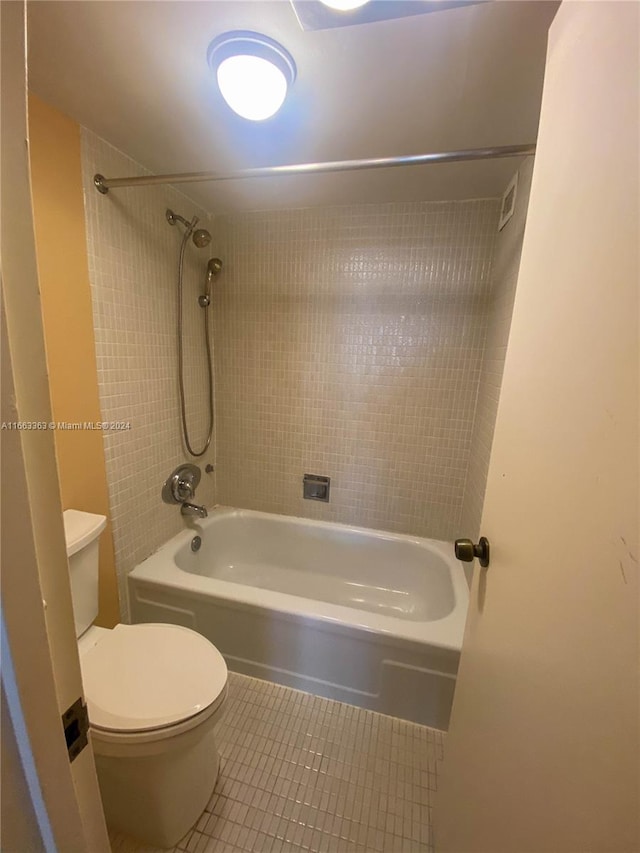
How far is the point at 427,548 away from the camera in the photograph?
6.18ft

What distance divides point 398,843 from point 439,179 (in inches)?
91.4

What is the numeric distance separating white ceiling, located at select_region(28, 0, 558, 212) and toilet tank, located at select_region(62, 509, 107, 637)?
134 centimetres

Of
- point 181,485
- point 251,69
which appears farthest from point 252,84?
point 181,485

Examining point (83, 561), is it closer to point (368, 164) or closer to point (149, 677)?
point (149, 677)

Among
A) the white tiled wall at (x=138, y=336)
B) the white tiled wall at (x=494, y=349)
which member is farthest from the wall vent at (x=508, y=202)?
the white tiled wall at (x=138, y=336)

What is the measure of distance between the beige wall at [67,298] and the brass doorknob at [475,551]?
1.24m

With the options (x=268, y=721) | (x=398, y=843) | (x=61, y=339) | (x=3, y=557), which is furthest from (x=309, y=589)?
(x=3, y=557)

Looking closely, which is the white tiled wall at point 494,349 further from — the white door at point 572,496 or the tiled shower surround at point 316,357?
the white door at point 572,496

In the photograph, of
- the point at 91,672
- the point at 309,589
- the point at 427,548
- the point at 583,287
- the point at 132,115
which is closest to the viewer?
the point at 583,287

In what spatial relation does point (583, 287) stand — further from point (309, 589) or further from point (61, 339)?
point (309, 589)

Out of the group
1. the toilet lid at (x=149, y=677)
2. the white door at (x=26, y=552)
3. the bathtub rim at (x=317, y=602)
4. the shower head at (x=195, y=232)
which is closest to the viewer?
the white door at (x=26, y=552)

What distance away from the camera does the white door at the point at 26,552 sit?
0.28 m

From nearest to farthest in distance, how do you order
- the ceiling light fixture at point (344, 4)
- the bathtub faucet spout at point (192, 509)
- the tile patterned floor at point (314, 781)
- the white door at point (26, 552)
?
the white door at point (26, 552)
the ceiling light fixture at point (344, 4)
the tile patterned floor at point (314, 781)
the bathtub faucet spout at point (192, 509)

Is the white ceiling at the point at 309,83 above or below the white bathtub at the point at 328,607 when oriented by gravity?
above
